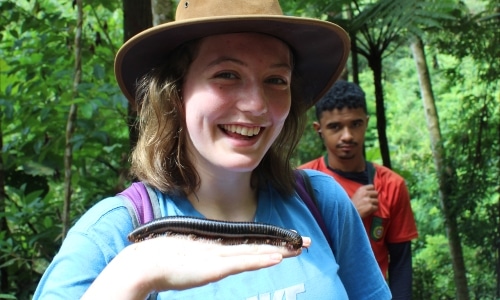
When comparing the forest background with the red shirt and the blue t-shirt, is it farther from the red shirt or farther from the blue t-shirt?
the blue t-shirt

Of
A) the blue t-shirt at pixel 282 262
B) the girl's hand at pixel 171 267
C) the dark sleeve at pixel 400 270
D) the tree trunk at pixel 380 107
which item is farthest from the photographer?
the tree trunk at pixel 380 107

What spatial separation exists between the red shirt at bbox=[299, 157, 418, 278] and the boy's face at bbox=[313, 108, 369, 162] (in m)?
0.17

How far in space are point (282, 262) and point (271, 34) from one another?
0.71 m

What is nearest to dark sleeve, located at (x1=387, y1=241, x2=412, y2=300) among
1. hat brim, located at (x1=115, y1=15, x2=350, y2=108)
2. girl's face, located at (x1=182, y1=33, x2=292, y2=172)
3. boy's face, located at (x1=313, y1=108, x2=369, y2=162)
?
boy's face, located at (x1=313, y1=108, x2=369, y2=162)

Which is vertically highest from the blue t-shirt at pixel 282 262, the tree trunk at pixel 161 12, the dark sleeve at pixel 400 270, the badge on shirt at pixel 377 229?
the tree trunk at pixel 161 12

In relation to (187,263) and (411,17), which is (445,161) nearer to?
(411,17)

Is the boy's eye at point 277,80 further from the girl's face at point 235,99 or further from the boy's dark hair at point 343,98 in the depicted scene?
the boy's dark hair at point 343,98

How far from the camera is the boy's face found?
3859 millimetres

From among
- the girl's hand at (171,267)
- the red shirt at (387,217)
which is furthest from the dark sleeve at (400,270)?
the girl's hand at (171,267)

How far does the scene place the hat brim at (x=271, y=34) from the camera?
68.1 inches

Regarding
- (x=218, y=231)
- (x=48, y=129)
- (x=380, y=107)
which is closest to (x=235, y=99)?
(x=218, y=231)

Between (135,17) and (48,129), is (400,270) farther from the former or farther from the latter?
(48,129)

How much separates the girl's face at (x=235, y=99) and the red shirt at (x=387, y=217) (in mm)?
2043

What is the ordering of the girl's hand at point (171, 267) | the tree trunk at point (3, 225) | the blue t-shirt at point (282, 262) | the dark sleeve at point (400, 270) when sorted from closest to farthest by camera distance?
the girl's hand at point (171, 267) → the blue t-shirt at point (282, 262) → the dark sleeve at point (400, 270) → the tree trunk at point (3, 225)
